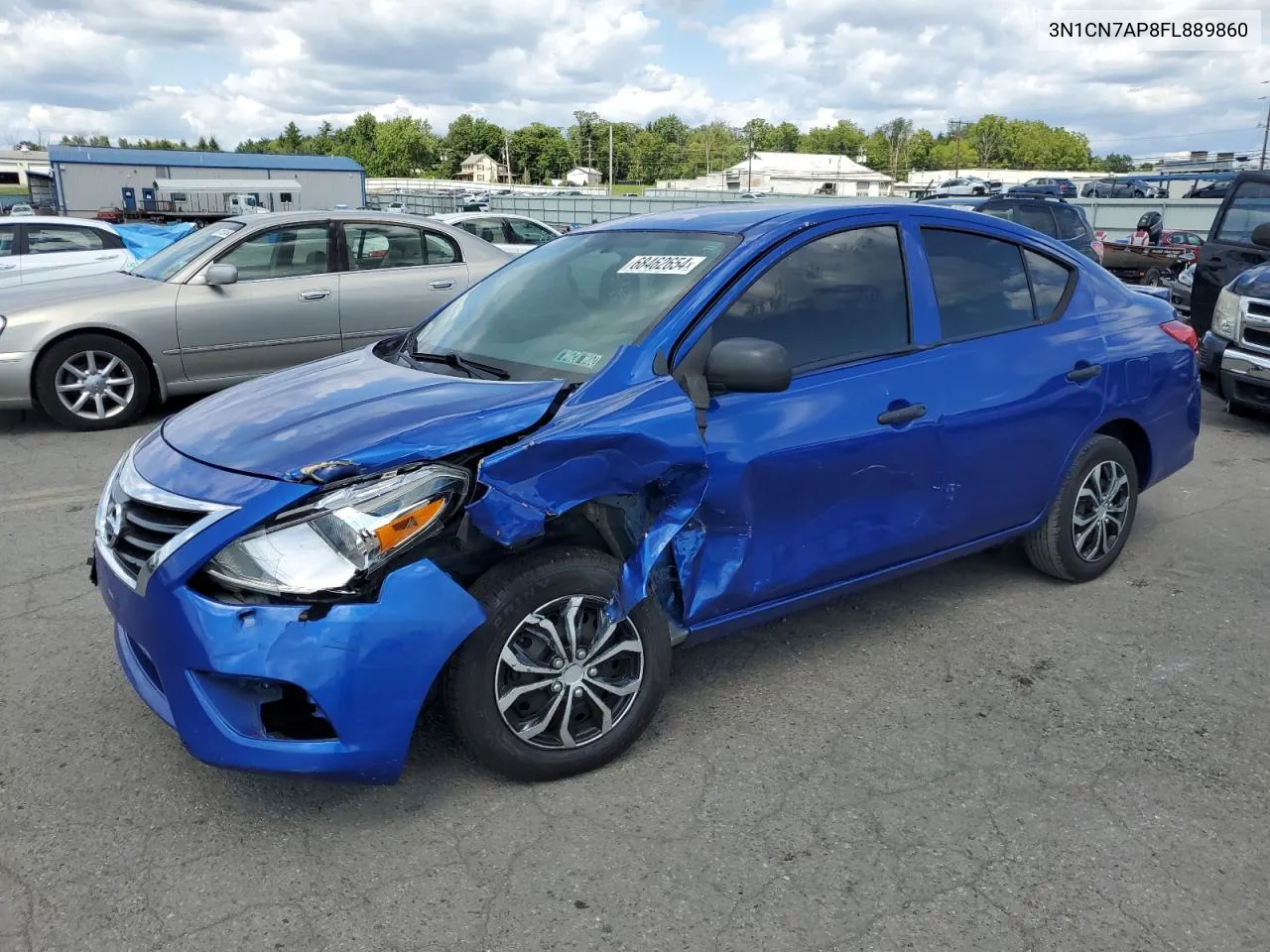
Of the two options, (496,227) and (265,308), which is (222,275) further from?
(496,227)

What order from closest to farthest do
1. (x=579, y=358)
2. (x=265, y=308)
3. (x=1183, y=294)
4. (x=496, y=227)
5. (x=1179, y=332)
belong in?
(x=579, y=358), (x=1179, y=332), (x=265, y=308), (x=1183, y=294), (x=496, y=227)

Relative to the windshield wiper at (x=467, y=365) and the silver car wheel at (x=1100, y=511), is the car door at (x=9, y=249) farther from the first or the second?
the silver car wheel at (x=1100, y=511)

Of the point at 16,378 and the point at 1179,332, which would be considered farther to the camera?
the point at 16,378

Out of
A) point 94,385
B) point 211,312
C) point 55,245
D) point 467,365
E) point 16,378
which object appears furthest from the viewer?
point 55,245

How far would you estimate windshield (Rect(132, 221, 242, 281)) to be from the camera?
311 inches

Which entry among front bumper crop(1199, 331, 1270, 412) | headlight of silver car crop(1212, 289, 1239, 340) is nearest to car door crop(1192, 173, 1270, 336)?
headlight of silver car crop(1212, 289, 1239, 340)

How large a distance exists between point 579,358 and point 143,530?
1.37m

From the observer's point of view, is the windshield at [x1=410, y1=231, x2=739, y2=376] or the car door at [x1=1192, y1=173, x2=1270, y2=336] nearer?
the windshield at [x1=410, y1=231, x2=739, y2=376]

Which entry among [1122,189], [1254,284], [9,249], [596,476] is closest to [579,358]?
[596,476]

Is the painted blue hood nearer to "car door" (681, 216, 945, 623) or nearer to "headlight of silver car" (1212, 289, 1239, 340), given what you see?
"headlight of silver car" (1212, 289, 1239, 340)

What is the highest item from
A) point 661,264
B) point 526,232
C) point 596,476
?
point 661,264

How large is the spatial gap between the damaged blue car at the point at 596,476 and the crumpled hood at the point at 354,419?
0.04 ft

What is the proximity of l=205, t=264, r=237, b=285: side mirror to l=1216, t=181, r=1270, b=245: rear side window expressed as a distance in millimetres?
8571

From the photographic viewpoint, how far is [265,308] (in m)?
7.79
